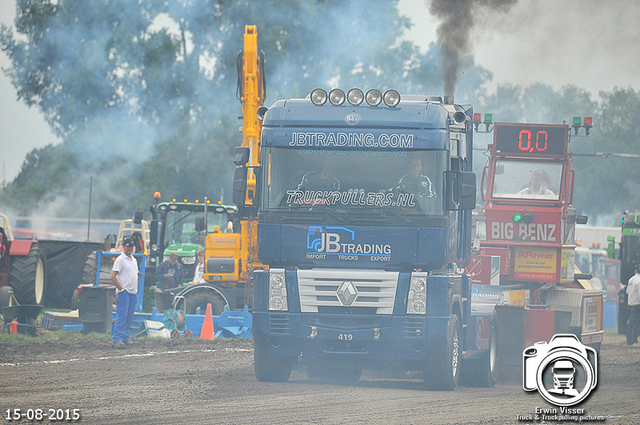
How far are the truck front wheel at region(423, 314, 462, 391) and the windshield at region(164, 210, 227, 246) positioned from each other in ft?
38.9

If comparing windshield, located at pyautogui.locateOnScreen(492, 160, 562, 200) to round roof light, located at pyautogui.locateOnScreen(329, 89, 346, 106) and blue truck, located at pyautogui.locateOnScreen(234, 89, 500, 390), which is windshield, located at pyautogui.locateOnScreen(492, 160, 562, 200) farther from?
round roof light, located at pyautogui.locateOnScreen(329, 89, 346, 106)

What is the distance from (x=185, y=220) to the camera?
23.4m

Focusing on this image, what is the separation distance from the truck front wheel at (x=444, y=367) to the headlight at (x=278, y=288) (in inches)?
74.0

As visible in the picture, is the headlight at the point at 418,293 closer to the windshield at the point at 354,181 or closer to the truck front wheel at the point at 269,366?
the windshield at the point at 354,181

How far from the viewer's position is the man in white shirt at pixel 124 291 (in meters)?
16.9

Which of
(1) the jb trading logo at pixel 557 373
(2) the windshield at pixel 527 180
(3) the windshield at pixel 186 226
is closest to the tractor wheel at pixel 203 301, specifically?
(3) the windshield at pixel 186 226

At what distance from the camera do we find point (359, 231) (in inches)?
458

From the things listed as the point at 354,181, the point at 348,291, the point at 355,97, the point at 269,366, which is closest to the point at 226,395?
the point at 269,366

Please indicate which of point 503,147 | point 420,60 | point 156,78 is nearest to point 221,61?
point 156,78

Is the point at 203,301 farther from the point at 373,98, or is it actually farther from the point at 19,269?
the point at 373,98

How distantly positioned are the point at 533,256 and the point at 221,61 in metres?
28.0

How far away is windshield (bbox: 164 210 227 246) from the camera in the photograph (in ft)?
76.5

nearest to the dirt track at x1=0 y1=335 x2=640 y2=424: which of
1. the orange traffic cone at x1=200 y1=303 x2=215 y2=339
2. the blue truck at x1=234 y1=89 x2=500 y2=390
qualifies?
the blue truck at x1=234 y1=89 x2=500 y2=390

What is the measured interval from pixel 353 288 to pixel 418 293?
30.3 inches
